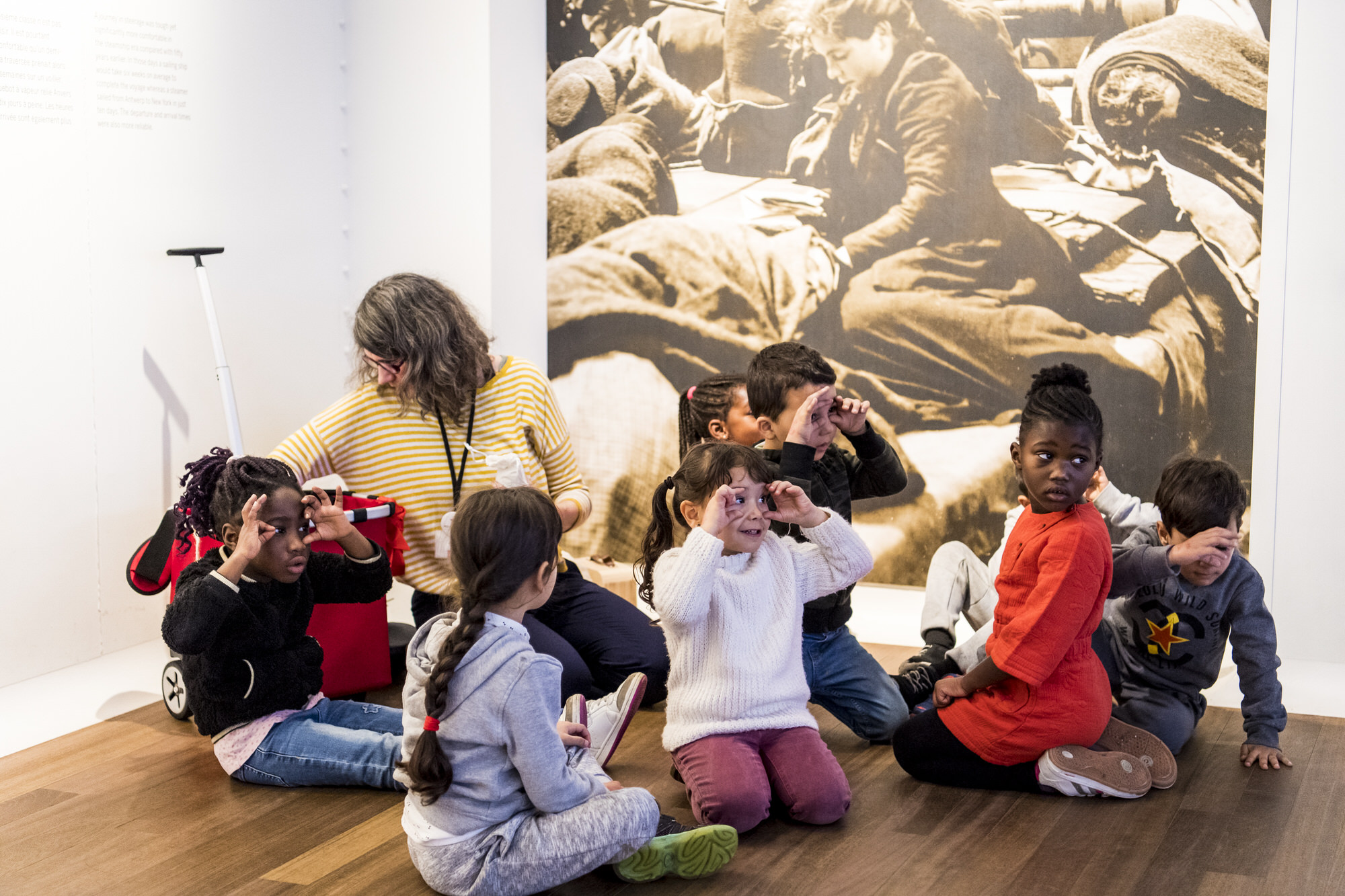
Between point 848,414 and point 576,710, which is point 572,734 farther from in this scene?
point 848,414

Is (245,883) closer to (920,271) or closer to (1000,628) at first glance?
(1000,628)

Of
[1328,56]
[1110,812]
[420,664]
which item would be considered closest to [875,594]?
[1110,812]

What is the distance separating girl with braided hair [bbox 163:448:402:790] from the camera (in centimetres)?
252

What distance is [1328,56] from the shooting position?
11.3ft

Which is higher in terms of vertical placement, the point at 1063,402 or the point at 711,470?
the point at 1063,402

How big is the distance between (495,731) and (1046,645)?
44.9 inches

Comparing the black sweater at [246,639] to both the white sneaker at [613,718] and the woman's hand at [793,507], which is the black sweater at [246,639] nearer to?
the white sneaker at [613,718]

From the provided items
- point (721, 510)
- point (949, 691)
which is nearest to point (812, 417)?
point (721, 510)

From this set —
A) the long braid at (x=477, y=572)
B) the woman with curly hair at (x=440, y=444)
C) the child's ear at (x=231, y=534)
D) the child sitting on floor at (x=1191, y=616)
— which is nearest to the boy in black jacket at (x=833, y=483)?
the woman with curly hair at (x=440, y=444)

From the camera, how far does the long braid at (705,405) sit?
3143 mm

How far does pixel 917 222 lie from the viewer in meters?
4.13

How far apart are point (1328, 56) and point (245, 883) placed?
11.6ft

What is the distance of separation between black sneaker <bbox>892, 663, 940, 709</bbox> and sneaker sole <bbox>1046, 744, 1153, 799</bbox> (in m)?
0.60

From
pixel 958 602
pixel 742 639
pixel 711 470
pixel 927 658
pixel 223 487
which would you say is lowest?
pixel 927 658
